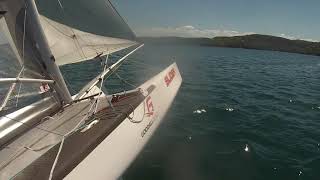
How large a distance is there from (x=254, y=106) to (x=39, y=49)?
1212cm

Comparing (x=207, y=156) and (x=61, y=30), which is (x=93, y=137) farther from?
(x=207, y=156)

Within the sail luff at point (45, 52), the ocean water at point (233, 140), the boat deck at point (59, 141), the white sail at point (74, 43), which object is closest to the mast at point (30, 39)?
the sail luff at point (45, 52)

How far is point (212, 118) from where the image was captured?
1562 centimetres

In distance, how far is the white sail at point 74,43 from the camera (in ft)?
33.5

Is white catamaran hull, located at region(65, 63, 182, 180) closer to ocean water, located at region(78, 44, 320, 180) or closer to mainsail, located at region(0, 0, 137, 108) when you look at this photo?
A: ocean water, located at region(78, 44, 320, 180)

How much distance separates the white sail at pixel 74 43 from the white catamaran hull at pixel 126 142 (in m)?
1.98

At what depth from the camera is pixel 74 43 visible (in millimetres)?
10562

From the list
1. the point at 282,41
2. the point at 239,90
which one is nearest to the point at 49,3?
the point at 239,90

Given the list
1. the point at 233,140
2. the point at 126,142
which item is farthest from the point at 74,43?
the point at 233,140

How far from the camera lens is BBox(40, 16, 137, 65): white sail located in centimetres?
1022

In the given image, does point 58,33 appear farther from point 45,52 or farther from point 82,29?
point 45,52

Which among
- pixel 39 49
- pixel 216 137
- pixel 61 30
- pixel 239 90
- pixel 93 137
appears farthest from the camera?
pixel 239 90

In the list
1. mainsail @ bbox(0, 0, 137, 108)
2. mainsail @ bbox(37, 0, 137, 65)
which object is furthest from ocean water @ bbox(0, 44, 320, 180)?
mainsail @ bbox(37, 0, 137, 65)

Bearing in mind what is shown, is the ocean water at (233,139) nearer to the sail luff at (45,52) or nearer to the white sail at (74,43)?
the white sail at (74,43)
